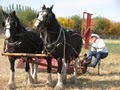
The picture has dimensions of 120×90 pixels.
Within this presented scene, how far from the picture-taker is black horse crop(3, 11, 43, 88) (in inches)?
297

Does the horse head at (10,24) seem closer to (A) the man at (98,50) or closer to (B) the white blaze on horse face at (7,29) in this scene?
(B) the white blaze on horse face at (7,29)

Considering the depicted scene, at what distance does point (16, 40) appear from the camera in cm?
790

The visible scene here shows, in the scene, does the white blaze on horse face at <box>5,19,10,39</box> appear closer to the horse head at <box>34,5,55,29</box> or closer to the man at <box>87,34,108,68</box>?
the horse head at <box>34,5,55,29</box>

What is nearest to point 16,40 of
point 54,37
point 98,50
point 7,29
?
point 7,29

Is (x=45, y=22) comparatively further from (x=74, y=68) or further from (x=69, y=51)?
(x=74, y=68)

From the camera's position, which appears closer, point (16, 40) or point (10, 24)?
point (10, 24)

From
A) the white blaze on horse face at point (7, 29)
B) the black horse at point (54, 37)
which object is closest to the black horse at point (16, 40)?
the white blaze on horse face at point (7, 29)

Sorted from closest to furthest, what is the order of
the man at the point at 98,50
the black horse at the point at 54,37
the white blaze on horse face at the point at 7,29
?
the white blaze on horse face at the point at 7,29
the black horse at the point at 54,37
the man at the point at 98,50

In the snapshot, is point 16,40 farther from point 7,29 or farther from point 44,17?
point 44,17

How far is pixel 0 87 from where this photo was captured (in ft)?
27.0

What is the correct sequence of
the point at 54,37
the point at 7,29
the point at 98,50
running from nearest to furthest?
1. the point at 7,29
2. the point at 54,37
3. the point at 98,50

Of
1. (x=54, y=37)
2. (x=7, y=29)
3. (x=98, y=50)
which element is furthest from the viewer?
(x=98, y=50)

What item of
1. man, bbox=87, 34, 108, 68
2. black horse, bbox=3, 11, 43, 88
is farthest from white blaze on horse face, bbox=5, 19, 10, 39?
man, bbox=87, 34, 108, 68

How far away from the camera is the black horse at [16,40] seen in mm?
7535
